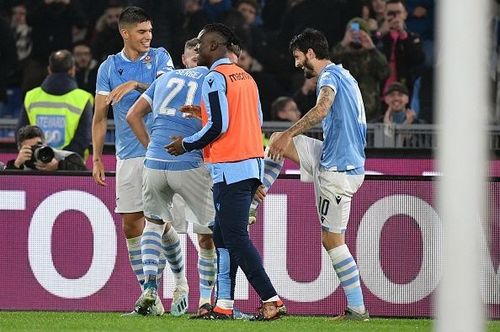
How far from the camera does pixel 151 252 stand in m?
10.3

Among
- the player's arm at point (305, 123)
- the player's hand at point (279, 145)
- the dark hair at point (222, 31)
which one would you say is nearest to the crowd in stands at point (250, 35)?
the player's arm at point (305, 123)

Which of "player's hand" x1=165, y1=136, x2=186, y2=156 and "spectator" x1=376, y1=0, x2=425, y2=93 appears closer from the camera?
"player's hand" x1=165, y1=136, x2=186, y2=156

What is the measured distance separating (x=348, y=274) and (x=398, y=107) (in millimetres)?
4799

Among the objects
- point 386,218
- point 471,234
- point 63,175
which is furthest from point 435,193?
point 471,234

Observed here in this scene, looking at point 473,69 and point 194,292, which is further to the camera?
point 194,292

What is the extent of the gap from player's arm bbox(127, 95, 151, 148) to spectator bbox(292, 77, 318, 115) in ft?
18.5

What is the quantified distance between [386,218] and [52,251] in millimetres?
2551

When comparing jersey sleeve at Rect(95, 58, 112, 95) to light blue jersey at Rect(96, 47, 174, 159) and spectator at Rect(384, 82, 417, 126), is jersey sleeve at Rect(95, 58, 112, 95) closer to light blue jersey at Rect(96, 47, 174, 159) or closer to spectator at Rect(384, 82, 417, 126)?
light blue jersey at Rect(96, 47, 174, 159)

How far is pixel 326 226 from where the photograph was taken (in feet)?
34.2

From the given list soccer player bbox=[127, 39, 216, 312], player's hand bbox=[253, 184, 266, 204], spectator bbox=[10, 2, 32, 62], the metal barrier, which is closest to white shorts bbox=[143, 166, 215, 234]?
soccer player bbox=[127, 39, 216, 312]

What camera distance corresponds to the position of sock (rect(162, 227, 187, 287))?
34.9 feet

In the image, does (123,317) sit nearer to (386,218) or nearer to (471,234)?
(386,218)

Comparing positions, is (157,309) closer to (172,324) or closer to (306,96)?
(172,324)

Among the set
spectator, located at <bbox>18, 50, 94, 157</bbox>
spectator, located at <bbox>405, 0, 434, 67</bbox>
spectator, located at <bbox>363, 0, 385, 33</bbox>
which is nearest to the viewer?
spectator, located at <bbox>18, 50, 94, 157</bbox>
